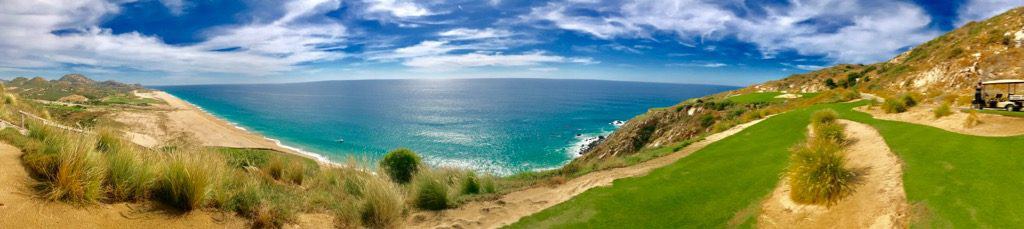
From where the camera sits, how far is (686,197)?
28.8 ft

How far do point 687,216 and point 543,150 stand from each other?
146 ft

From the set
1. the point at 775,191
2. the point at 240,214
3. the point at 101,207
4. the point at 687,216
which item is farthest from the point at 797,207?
the point at 101,207

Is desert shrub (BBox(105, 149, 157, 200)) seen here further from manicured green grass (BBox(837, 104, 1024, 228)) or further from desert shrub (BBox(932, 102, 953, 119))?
desert shrub (BBox(932, 102, 953, 119))

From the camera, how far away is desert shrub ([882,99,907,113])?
A: 1378 centimetres

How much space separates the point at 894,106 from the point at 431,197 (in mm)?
15926

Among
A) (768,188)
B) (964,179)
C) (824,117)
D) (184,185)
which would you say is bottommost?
(768,188)

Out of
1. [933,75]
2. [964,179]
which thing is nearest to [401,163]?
[964,179]

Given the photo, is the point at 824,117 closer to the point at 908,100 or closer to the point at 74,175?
the point at 908,100

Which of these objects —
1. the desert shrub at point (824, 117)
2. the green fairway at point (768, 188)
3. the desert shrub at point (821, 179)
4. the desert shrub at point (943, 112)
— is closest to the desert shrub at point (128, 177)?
the green fairway at point (768, 188)

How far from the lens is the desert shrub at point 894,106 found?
13781mm

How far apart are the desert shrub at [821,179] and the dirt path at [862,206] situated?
134 millimetres

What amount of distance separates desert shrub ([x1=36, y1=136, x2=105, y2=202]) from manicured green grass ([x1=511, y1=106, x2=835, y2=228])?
7060 mm

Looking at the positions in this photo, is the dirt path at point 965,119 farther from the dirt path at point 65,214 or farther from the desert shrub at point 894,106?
the dirt path at point 65,214

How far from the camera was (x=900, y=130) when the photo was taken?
10.3 metres
